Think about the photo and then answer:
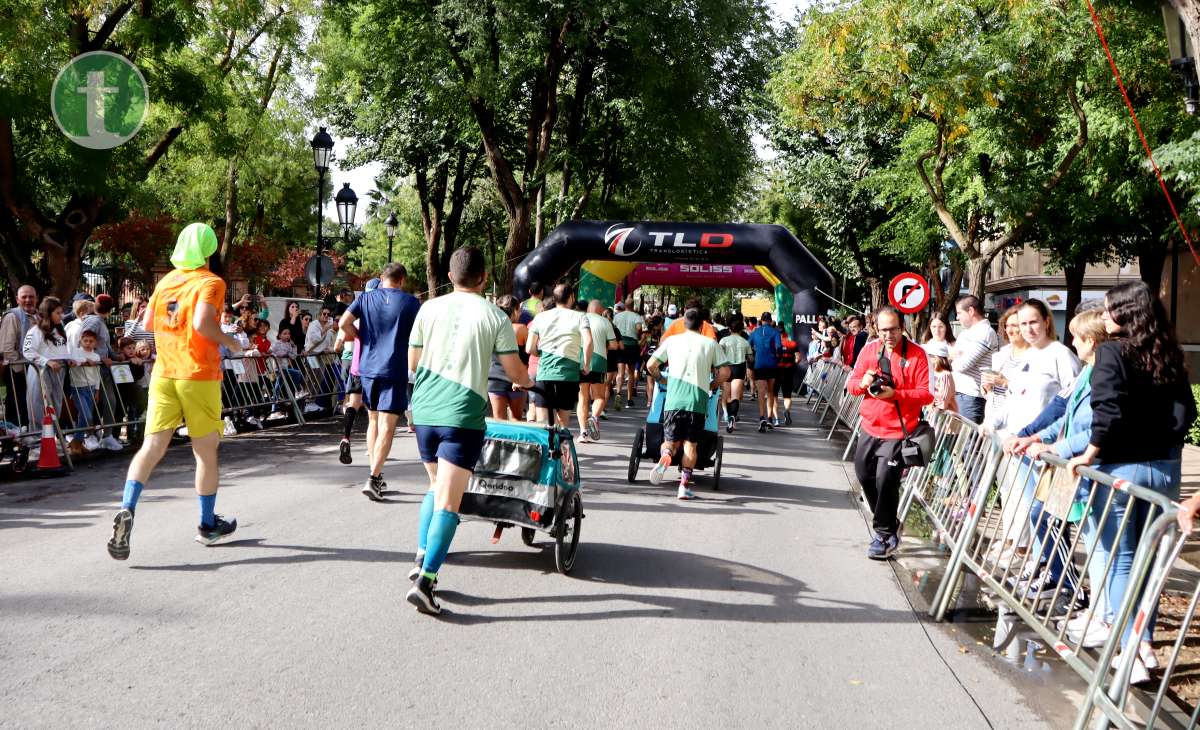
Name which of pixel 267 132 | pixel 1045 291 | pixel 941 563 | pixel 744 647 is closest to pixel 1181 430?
pixel 744 647

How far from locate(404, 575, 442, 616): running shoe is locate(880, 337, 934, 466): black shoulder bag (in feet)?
11.0

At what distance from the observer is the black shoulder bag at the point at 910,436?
7328mm

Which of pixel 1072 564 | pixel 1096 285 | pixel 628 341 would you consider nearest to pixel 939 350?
pixel 1072 564

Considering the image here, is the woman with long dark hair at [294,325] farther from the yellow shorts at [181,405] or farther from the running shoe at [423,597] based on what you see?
the running shoe at [423,597]

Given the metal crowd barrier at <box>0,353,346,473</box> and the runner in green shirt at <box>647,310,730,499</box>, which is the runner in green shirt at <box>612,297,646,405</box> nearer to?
the metal crowd barrier at <box>0,353,346,473</box>

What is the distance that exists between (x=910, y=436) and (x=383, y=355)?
413 cm

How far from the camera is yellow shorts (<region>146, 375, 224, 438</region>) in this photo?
6566mm

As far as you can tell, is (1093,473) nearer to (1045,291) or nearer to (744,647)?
(744,647)

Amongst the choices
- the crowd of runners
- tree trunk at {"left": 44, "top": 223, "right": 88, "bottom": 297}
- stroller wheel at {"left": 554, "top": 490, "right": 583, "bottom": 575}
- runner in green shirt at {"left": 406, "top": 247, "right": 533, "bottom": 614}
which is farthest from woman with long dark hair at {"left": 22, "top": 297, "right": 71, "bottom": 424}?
tree trunk at {"left": 44, "top": 223, "right": 88, "bottom": 297}

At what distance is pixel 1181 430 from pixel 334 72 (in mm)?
24332

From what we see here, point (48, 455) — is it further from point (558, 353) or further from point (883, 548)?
point (883, 548)

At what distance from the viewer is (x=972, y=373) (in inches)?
408

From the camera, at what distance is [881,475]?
746cm

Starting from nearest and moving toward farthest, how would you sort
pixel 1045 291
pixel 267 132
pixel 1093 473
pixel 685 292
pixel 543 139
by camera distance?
pixel 1093 473, pixel 543 139, pixel 267 132, pixel 1045 291, pixel 685 292
